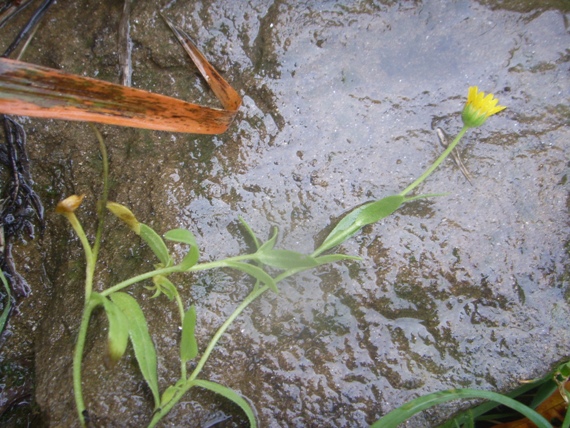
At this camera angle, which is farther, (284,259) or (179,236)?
(284,259)

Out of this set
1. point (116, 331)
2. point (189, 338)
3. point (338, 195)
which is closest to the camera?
point (116, 331)

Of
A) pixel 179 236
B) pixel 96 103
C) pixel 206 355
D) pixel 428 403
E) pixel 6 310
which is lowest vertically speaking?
pixel 428 403

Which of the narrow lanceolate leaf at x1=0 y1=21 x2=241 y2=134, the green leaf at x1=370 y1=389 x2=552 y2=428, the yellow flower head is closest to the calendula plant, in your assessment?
the yellow flower head

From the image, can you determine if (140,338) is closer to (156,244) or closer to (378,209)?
(156,244)

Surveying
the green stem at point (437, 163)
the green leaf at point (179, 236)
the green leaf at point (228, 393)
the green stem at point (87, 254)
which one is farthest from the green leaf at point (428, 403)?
the green stem at point (87, 254)

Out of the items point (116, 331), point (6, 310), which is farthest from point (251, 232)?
point (6, 310)

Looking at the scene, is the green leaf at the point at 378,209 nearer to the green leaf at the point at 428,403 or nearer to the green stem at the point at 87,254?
the green leaf at the point at 428,403

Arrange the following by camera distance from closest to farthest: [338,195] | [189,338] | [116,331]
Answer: [116,331] → [189,338] → [338,195]
